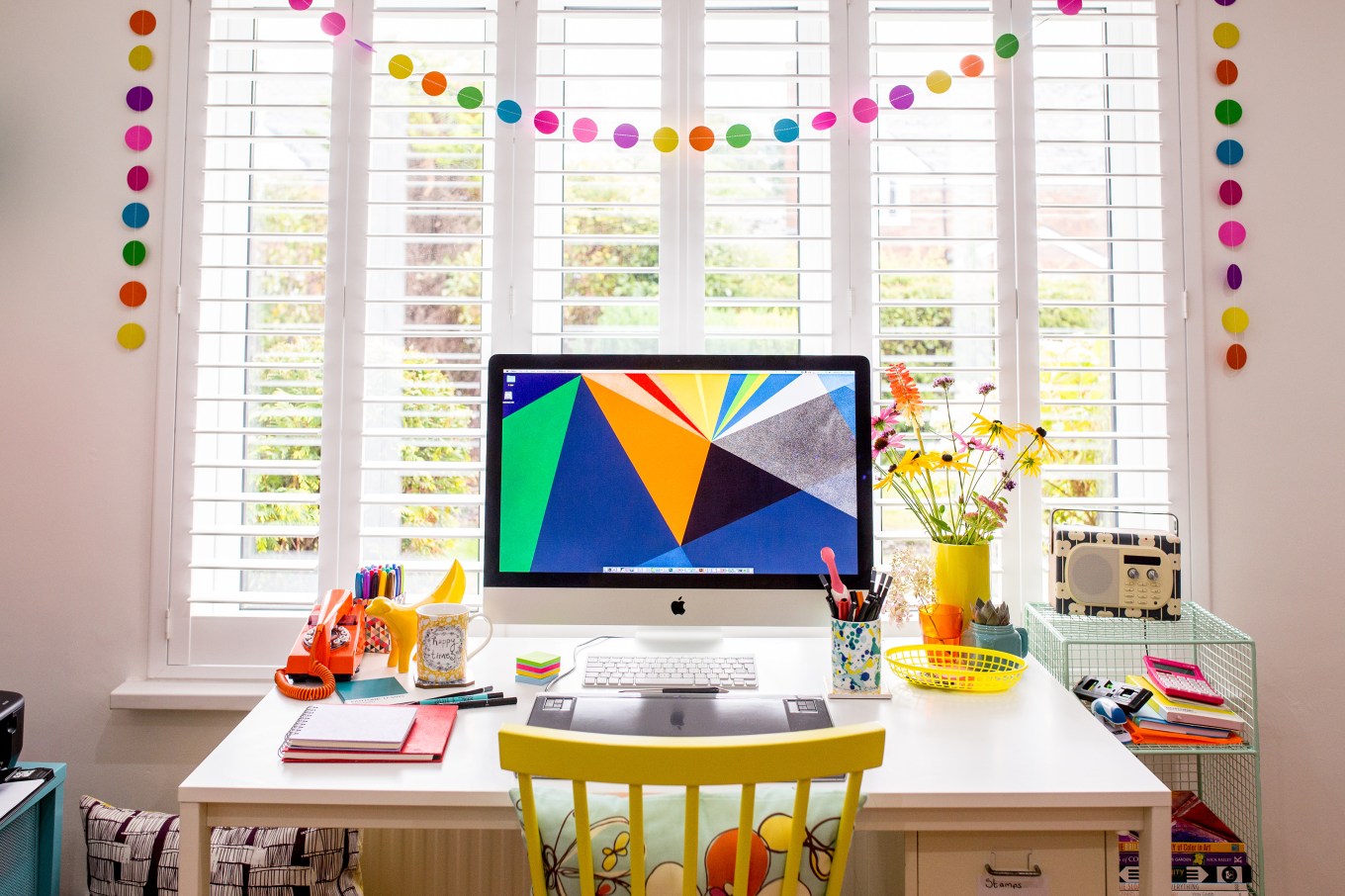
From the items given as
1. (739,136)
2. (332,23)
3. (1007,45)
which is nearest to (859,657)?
(739,136)

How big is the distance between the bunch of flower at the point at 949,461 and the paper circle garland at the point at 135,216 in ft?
5.16

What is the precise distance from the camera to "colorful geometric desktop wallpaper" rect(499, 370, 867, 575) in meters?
1.43

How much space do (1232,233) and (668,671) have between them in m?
1.48

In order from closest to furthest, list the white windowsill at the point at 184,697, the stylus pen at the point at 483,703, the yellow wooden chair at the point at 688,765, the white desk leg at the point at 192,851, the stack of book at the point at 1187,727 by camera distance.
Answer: the yellow wooden chair at the point at 688,765
the white desk leg at the point at 192,851
the stylus pen at the point at 483,703
the stack of book at the point at 1187,727
the white windowsill at the point at 184,697

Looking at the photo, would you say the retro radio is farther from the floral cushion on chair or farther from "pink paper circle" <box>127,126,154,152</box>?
"pink paper circle" <box>127,126,154,152</box>

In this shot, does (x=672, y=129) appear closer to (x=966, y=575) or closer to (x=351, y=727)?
(x=966, y=575)

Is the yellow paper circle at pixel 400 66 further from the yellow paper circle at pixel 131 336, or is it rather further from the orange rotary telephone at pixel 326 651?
the orange rotary telephone at pixel 326 651

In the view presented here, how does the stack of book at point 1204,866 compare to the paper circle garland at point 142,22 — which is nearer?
→ the stack of book at point 1204,866

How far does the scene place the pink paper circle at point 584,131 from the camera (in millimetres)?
1729

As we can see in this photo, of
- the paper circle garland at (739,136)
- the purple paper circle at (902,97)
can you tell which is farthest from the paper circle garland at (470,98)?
the purple paper circle at (902,97)

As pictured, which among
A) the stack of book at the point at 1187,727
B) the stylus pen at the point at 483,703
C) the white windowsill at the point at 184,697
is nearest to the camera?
the stylus pen at the point at 483,703

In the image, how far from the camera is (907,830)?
1.04m

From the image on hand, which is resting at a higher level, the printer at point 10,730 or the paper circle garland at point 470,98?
the paper circle garland at point 470,98

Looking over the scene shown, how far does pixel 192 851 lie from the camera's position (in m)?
0.99
